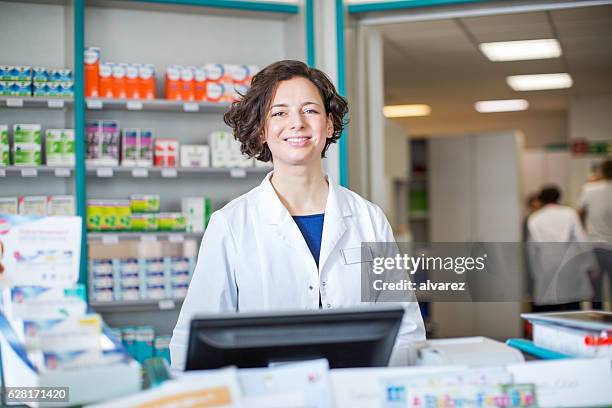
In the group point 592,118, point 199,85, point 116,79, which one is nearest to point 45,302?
point 116,79

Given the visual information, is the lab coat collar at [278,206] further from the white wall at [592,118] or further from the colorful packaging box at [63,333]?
the white wall at [592,118]

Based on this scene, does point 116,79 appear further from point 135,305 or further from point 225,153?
point 135,305

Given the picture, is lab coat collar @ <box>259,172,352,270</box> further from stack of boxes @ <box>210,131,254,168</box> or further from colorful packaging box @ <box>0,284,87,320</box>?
stack of boxes @ <box>210,131,254,168</box>

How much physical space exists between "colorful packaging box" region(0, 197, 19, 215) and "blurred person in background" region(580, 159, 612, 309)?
18.4ft

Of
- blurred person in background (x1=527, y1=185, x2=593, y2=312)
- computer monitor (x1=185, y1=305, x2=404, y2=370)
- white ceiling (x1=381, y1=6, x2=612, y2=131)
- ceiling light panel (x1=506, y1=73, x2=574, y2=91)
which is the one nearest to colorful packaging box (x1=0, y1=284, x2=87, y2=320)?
computer monitor (x1=185, y1=305, x2=404, y2=370)

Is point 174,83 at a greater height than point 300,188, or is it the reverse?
point 174,83

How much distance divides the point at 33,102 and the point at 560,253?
5.08 m

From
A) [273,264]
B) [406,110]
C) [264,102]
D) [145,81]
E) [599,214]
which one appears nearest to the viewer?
[273,264]

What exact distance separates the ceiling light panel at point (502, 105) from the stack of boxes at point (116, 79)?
758 centimetres

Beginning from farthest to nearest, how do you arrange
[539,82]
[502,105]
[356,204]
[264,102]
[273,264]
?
[502,105]
[539,82]
[356,204]
[264,102]
[273,264]

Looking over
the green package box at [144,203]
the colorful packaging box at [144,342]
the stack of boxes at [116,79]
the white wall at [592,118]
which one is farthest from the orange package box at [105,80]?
the white wall at [592,118]

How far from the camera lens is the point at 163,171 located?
490cm

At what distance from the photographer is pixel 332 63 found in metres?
5.36

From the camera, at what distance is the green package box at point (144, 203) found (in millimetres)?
4965
